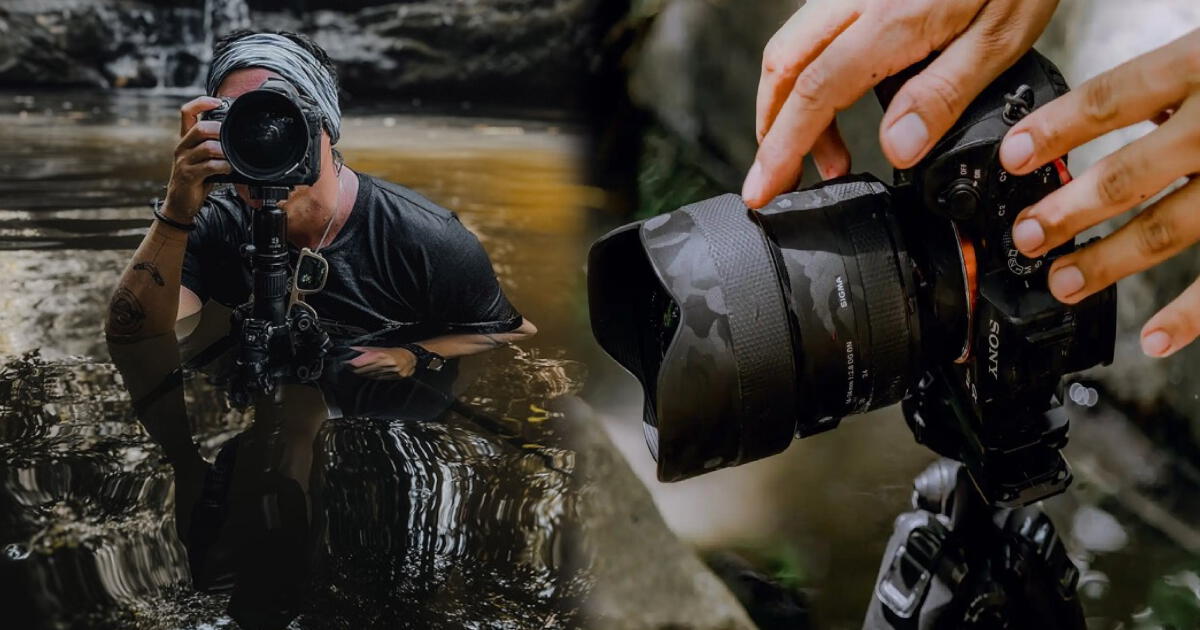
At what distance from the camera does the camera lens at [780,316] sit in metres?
0.59

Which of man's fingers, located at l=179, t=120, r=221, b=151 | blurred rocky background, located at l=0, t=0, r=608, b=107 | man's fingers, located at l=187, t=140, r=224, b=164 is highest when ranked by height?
blurred rocky background, located at l=0, t=0, r=608, b=107

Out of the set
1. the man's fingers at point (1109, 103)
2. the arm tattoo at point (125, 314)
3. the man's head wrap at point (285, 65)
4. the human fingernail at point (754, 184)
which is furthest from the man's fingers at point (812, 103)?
the arm tattoo at point (125, 314)

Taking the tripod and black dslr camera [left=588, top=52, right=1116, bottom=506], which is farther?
the tripod

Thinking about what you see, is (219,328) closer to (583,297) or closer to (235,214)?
(235,214)

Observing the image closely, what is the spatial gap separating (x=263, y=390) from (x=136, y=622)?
180 millimetres

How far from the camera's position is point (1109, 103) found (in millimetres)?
559

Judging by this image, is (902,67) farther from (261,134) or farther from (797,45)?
(261,134)

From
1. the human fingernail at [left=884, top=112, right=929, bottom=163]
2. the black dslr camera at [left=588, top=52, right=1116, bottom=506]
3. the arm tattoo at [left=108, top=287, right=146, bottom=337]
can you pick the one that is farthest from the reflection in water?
the human fingernail at [left=884, top=112, right=929, bottom=163]

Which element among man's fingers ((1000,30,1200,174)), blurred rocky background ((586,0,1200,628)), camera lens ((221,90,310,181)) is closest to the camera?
man's fingers ((1000,30,1200,174))

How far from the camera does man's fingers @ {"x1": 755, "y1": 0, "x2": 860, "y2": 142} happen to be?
64 cm

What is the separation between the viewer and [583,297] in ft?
2.79

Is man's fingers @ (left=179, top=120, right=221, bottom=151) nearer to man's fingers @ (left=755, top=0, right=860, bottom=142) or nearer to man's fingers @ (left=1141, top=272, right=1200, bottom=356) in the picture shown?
man's fingers @ (left=755, top=0, right=860, bottom=142)

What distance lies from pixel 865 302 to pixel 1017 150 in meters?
0.13

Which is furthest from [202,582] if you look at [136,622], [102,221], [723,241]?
[723,241]
